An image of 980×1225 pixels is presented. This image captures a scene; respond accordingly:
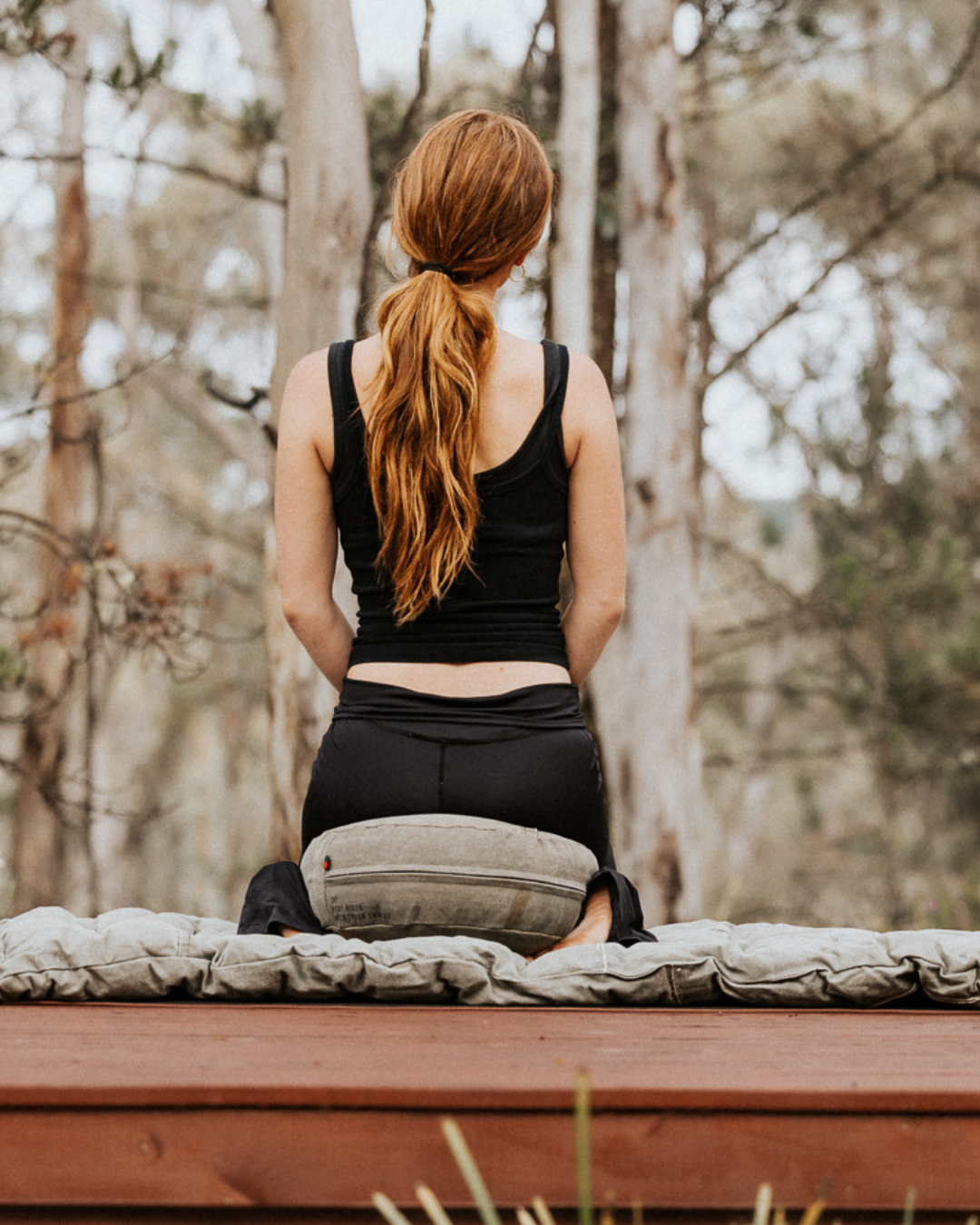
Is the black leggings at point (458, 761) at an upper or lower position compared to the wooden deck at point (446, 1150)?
upper

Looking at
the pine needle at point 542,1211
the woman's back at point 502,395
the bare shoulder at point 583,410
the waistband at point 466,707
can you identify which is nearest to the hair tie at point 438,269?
the woman's back at point 502,395

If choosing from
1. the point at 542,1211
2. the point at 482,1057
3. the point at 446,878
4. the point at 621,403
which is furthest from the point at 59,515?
the point at 542,1211

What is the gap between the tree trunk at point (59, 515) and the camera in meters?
6.60

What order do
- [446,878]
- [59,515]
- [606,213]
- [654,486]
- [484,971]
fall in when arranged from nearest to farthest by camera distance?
[484,971] < [446,878] < [654,486] < [606,213] < [59,515]

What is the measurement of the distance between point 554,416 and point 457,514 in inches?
9.8

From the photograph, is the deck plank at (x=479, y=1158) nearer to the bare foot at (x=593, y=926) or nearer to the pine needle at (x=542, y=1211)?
the pine needle at (x=542, y=1211)

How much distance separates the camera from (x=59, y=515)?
281 inches

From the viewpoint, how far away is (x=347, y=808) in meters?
2.07

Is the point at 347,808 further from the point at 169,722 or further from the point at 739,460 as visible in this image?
the point at 169,722

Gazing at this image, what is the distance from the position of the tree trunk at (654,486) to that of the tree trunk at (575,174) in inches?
10.5

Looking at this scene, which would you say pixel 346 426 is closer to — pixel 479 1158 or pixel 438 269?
pixel 438 269

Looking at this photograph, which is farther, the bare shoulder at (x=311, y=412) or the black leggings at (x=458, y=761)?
the bare shoulder at (x=311, y=412)

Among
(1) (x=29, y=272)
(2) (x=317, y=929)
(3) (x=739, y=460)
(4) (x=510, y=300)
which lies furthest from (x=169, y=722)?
(2) (x=317, y=929)

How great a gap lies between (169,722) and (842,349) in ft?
30.3
